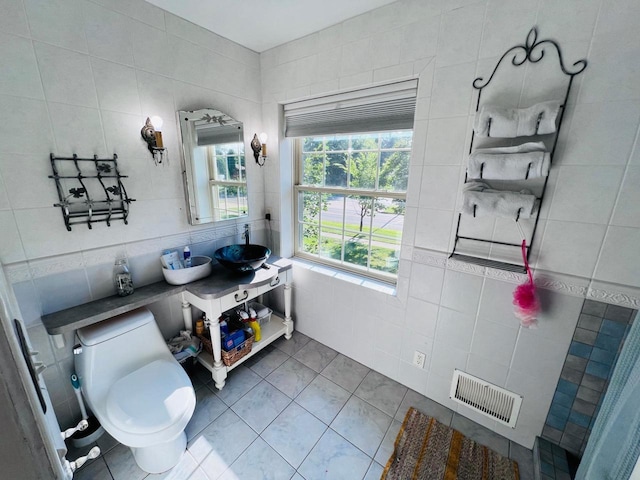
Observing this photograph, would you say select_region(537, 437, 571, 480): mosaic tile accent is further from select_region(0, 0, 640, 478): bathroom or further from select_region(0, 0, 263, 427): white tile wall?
select_region(0, 0, 263, 427): white tile wall

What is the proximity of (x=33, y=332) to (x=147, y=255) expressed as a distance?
0.61 metres

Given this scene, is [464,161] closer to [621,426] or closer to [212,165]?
[621,426]

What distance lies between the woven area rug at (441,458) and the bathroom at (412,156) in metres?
0.20

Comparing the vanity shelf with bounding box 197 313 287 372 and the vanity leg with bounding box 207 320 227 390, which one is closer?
the vanity leg with bounding box 207 320 227 390

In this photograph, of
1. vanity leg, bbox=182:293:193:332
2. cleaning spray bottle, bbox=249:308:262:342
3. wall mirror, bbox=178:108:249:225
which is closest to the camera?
wall mirror, bbox=178:108:249:225

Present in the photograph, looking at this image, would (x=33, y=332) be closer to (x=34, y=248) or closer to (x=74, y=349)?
(x=74, y=349)

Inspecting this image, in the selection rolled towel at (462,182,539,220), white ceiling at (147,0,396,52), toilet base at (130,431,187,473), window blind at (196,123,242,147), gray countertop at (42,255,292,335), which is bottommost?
toilet base at (130,431,187,473)

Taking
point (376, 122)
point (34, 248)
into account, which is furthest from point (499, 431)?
point (34, 248)

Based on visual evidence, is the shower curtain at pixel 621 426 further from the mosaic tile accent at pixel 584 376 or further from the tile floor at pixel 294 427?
the tile floor at pixel 294 427

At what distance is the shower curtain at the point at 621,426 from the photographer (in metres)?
0.80

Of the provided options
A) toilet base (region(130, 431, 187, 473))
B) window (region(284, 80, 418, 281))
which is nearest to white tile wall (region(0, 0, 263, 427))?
toilet base (region(130, 431, 187, 473))

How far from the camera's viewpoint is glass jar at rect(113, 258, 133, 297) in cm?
150

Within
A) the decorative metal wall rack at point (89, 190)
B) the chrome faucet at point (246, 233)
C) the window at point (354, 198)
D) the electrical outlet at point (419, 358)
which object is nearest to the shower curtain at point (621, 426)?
the electrical outlet at point (419, 358)

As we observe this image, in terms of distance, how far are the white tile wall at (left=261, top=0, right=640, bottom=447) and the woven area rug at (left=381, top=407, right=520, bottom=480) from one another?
0.19 meters
